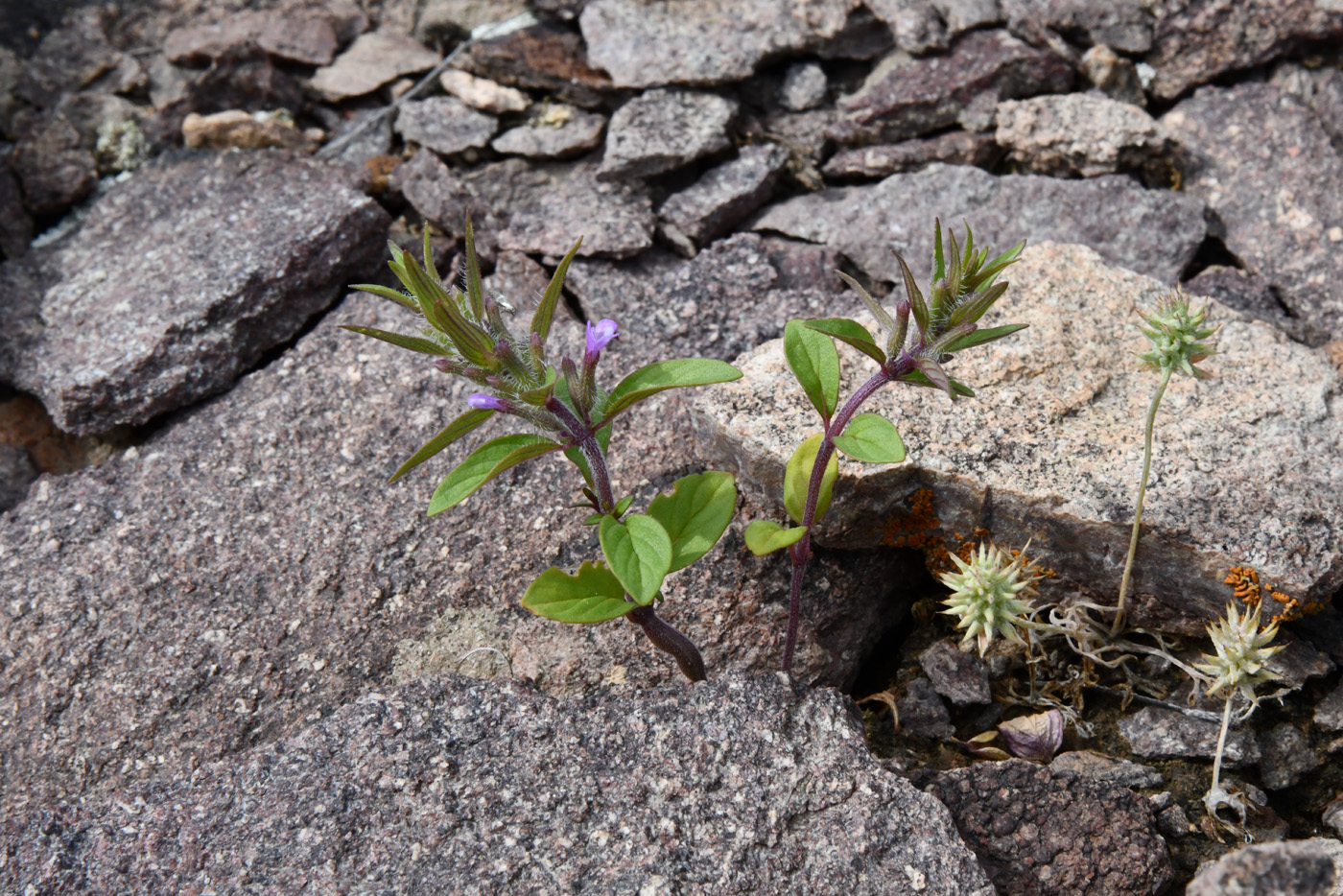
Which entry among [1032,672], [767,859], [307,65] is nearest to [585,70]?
[307,65]

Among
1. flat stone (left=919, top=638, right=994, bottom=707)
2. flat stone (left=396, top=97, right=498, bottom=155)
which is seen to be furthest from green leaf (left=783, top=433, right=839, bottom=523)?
flat stone (left=396, top=97, right=498, bottom=155)

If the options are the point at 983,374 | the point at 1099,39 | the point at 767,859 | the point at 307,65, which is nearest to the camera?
the point at 767,859

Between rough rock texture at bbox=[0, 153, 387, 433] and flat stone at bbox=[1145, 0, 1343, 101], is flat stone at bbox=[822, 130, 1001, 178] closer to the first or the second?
flat stone at bbox=[1145, 0, 1343, 101]

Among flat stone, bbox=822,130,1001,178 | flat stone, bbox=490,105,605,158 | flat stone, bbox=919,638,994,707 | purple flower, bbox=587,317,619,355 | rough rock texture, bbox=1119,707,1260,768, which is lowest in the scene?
rough rock texture, bbox=1119,707,1260,768

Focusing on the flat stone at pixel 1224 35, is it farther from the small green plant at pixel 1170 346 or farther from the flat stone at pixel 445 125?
the flat stone at pixel 445 125

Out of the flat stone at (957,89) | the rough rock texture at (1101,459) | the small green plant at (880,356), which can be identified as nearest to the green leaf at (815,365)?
the small green plant at (880,356)

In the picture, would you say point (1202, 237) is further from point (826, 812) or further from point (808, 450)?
point (826, 812)
